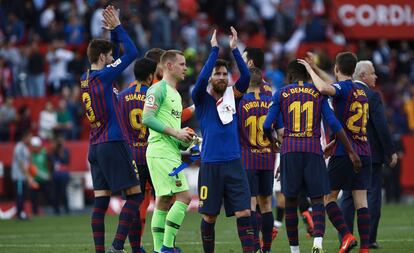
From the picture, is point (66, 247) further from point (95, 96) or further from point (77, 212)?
point (77, 212)

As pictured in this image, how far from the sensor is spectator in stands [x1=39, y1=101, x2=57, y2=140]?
28.6m

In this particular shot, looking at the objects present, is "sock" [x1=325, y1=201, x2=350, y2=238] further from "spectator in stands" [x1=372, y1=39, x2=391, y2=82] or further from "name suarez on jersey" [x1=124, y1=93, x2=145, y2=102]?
"spectator in stands" [x1=372, y1=39, x2=391, y2=82]

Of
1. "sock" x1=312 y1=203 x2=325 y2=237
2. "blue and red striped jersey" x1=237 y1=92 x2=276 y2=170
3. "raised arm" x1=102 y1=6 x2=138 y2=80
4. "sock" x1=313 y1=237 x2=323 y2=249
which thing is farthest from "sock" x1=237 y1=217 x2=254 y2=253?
"raised arm" x1=102 y1=6 x2=138 y2=80

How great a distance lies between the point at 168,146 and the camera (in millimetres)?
13461

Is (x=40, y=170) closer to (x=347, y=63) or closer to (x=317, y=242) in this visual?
(x=347, y=63)

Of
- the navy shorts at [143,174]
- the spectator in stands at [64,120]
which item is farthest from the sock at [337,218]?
the spectator in stands at [64,120]

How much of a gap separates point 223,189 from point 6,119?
16.5m

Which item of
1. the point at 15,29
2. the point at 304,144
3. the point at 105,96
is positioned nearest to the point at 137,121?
the point at 105,96

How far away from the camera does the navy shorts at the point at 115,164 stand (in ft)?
44.2

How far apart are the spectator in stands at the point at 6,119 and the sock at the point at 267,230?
14742mm

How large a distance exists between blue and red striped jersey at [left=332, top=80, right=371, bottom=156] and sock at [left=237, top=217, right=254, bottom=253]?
82.6 inches

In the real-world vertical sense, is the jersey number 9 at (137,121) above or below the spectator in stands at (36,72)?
below

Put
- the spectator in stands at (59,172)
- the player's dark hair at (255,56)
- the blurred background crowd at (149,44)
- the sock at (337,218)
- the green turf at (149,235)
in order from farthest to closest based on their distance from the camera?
the blurred background crowd at (149,44)
the spectator in stands at (59,172)
the green turf at (149,235)
the player's dark hair at (255,56)
the sock at (337,218)

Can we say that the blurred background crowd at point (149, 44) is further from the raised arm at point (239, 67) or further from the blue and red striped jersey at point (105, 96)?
the raised arm at point (239, 67)
